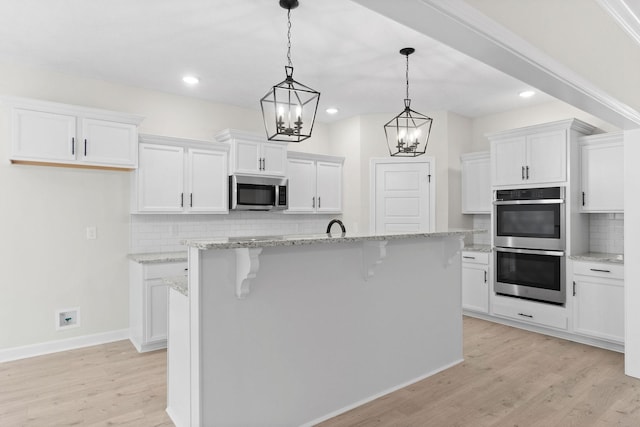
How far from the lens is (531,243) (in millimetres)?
4391

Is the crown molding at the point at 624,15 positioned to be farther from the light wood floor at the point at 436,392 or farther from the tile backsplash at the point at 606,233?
the light wood floor at the point at 436,392

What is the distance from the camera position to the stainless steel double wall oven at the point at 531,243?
4156mm

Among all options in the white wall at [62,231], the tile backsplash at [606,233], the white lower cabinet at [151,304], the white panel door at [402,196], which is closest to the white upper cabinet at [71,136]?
the white wall at [62,231]

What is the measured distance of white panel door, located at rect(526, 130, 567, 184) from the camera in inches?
163

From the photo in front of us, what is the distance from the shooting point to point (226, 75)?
4.03 meters

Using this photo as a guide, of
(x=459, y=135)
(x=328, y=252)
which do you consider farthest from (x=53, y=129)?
(x=459, y=135)

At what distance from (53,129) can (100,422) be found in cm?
258

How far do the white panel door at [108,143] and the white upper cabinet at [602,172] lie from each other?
4.77m

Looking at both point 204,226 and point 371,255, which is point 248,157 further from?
point 371,255

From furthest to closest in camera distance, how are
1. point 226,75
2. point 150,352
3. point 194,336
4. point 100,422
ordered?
point 226,75 < point 150,352 < point 100,422 < point 194,336

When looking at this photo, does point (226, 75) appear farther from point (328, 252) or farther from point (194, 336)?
point (194, 336)

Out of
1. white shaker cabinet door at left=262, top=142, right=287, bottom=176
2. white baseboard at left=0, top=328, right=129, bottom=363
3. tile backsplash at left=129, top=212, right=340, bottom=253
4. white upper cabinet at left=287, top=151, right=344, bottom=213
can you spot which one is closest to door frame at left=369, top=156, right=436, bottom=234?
white upper cabinet at left=287, top=151, right=344, bottom=213

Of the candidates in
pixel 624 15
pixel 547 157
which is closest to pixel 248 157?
pixel 547 157

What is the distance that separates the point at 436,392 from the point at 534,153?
2958 mm
